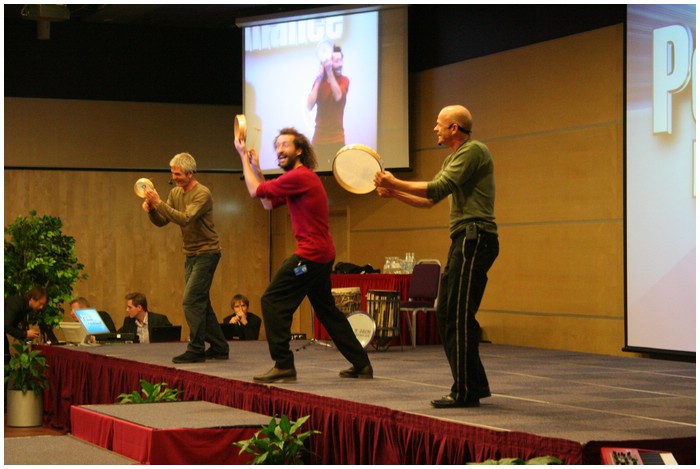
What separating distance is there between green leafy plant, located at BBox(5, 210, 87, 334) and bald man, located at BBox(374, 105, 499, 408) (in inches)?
243

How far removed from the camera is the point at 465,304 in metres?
4.23


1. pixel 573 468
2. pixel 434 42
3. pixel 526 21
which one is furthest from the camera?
pixel 434 42

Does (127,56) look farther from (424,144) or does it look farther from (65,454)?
(65,454)

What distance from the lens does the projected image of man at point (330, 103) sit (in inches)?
440

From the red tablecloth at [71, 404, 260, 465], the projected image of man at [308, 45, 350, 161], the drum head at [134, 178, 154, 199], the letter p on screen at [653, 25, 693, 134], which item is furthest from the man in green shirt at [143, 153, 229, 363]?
the projected image of man at [308, 45, 350, 161]

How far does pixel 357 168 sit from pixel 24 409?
463 cm

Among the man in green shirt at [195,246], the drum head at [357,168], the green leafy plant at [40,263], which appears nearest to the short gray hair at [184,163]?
the man in green shirt at [195,246]

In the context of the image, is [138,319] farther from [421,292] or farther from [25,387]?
[421,292]

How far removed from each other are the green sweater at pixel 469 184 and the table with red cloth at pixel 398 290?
5006mm

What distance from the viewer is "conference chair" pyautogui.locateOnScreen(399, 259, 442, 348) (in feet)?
29.1

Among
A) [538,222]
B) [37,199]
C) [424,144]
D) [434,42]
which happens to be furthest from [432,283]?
[37,199]

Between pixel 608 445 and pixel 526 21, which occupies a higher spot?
pixel 526 21

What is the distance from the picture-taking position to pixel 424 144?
10969mm

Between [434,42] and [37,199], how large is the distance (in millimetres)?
5116
